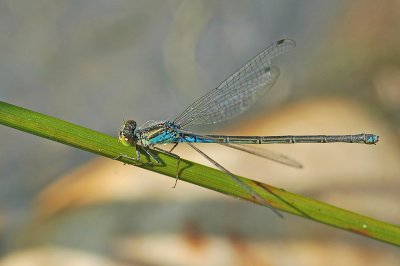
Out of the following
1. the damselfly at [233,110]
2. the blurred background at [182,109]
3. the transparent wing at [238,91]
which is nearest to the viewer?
the blurred background at [182,109]

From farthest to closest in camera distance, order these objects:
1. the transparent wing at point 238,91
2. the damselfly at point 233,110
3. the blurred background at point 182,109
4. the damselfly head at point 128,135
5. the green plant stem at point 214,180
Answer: the transparent wing at point 238,91, the damselfly at point 233,110, the blurred background at point 182,109, the damselfly head at point 128,135, the green plant stem at point 214,180

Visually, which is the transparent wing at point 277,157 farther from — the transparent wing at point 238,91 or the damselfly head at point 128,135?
the transparent wing at point 238,91

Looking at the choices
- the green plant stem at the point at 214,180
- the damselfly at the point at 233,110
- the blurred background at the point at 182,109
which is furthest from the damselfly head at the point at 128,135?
the blurred background at the point at 182,109

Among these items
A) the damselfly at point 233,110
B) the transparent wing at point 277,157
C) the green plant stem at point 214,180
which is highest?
the damselfly at point 233,110

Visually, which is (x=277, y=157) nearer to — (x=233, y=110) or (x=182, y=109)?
(x=233, y=110)

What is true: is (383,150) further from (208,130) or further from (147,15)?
(147,15)
